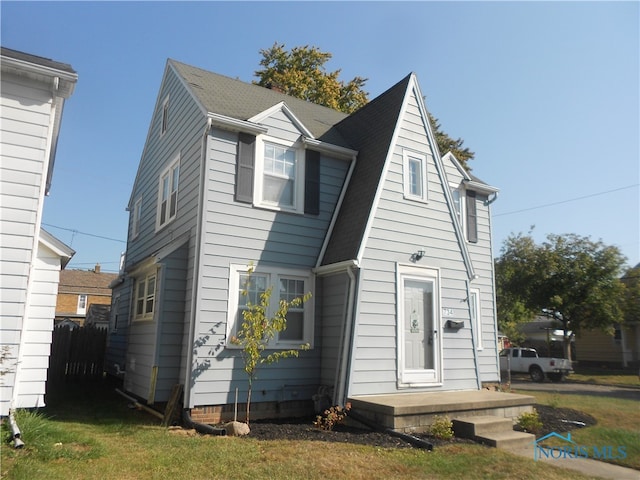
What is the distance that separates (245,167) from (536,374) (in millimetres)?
20584

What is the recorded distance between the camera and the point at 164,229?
40.7 ft

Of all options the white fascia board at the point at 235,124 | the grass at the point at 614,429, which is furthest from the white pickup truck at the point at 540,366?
the white fascia board at the point at 235,124

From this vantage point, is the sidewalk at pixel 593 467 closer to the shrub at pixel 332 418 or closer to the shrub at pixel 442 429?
the shrub at pixel 442 429

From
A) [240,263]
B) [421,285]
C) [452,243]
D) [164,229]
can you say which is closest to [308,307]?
[240,263]

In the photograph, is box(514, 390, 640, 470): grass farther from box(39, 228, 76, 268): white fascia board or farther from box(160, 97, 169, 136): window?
box(160, 97, 169, 136): window

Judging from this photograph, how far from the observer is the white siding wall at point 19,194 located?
23.4ft

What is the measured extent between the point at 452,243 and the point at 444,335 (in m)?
2.19

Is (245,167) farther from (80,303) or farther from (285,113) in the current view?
(80,303)

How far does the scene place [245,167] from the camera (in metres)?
10.3

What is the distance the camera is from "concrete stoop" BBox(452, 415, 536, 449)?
775cm

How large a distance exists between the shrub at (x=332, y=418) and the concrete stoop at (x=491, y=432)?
76.3 inches

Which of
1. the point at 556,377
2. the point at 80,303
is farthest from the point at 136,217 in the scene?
the point at 80,303

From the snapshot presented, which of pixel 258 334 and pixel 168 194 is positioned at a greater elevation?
pixel 168 194

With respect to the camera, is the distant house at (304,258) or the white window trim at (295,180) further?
the white window trim at (295,180)
